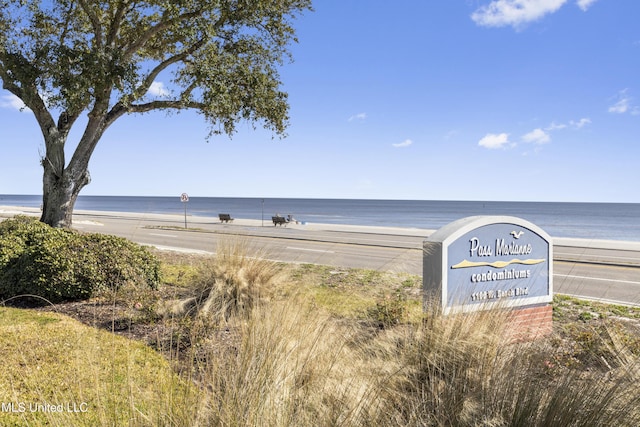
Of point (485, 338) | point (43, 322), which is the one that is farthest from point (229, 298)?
point (485, 338)

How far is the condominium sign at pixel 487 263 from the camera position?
636 centimetres

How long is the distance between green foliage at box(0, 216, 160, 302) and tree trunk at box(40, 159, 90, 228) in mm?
4435

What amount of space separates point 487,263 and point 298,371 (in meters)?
3.87

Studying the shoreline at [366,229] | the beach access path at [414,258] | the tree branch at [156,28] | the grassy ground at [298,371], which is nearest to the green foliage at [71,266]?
the beach access path at [414,258]

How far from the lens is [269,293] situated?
689 centimetres

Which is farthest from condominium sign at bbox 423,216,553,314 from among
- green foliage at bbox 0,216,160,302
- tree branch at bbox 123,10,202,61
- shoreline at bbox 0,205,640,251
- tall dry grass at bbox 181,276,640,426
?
tree branch at bbox 123,10,202,61

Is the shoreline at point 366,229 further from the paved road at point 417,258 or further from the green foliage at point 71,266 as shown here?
the green foliage at point 71,266

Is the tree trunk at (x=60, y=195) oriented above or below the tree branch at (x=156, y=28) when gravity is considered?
below

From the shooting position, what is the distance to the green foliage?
7926 millimetres

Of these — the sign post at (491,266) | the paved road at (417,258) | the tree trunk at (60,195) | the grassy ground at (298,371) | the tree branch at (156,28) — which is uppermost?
the tree branch at (156,28)

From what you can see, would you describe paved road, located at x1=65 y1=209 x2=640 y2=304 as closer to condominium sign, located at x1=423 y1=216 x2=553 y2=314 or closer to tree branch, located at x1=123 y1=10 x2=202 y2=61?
condominium sign, located at x1=423 y1=216 x2=553 y2=314

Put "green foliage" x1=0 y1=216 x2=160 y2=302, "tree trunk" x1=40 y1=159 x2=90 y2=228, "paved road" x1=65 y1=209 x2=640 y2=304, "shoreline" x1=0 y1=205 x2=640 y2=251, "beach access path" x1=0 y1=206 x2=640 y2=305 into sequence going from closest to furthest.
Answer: "green foliage" x1=0 y1=216 x2=160 y2=302
"beach access path" x1=0 y1=206 x2=640 y2=305
"paved road" x1=65 y1=209 x2=640 y2=304
"tree trunk" x1=40 y1=159 x2=90 y2=228
"shoreline" x1=0 y1=205 x2=640 y2=251

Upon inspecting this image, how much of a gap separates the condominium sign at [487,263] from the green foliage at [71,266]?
4559 mm

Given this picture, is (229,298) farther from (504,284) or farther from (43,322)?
(504,284)
